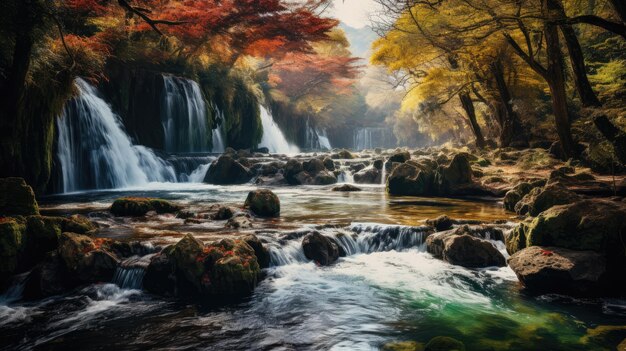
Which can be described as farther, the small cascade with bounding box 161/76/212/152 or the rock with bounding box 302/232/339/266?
the small cascade with bounding box 161/76/212/152

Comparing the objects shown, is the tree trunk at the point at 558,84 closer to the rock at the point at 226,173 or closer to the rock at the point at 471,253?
the rock at the point at 471,253

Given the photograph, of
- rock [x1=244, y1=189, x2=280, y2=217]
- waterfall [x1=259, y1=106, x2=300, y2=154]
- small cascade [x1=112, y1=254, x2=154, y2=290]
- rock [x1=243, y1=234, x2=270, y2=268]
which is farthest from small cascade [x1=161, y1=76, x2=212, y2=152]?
small cascade [x1=112, y1=254, x2=154, y2=290]

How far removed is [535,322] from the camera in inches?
202

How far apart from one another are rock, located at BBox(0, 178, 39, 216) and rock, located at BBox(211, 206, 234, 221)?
3594 millimetres

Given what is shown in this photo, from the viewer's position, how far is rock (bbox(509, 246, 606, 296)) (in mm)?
5719

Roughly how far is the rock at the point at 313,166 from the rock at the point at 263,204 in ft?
31.1

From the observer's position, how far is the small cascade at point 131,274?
6.13 metres

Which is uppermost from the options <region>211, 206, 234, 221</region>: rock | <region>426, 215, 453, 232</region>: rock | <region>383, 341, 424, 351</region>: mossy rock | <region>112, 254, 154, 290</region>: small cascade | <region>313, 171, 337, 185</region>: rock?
<region>313, 171, 337, 185</region>: rock

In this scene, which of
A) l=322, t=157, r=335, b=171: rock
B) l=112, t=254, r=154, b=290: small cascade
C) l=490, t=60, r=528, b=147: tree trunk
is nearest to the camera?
l=112, t=254, r=154, b=290: small cascade

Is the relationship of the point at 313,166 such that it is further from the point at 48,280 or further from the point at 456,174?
the point at 48,280

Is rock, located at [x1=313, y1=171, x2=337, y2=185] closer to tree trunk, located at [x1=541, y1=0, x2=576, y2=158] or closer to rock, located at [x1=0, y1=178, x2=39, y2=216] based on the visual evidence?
tree trunk, located at [x1=541, y1=0, x2=576, y2=158]

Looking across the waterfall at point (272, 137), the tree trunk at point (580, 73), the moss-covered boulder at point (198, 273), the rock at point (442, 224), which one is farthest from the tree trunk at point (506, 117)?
the waterfall at point (272, 137)

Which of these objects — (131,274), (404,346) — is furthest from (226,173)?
(404,346)

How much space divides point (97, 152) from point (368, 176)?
11.9 metres
